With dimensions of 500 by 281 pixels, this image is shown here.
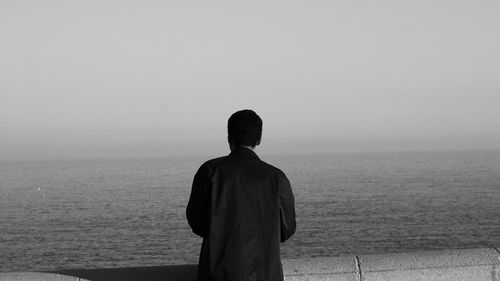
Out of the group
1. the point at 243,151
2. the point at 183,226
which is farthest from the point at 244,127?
the point at 183,226

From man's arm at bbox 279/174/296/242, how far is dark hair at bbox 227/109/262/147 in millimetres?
280

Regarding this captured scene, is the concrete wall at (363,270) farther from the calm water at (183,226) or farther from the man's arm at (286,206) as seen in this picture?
the calm water at (183,226)

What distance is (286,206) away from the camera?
398 centimetres

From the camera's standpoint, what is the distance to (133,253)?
37.1m

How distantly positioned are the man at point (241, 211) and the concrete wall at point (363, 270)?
3.93 ft

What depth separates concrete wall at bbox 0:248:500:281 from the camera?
5.06m

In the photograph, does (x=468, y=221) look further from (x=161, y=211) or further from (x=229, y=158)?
(x=229, y=158)

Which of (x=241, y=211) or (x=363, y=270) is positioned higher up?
(x=241, y=211)

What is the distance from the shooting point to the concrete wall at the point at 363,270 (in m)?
5.06

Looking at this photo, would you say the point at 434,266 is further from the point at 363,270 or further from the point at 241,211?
the point at 241,211

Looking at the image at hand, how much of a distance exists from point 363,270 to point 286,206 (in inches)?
56.9

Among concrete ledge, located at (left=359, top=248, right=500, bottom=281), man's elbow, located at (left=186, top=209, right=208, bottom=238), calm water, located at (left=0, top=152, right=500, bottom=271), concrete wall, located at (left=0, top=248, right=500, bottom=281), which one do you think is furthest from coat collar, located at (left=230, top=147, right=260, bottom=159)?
calm water, located at (left=0, top=152, right=500, bottom=271)

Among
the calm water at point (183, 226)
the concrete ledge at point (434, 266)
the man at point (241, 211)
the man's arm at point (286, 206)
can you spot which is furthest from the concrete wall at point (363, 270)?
the calm water at point (183, 226)

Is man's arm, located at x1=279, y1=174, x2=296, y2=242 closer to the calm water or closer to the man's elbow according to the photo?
the man's elbow
